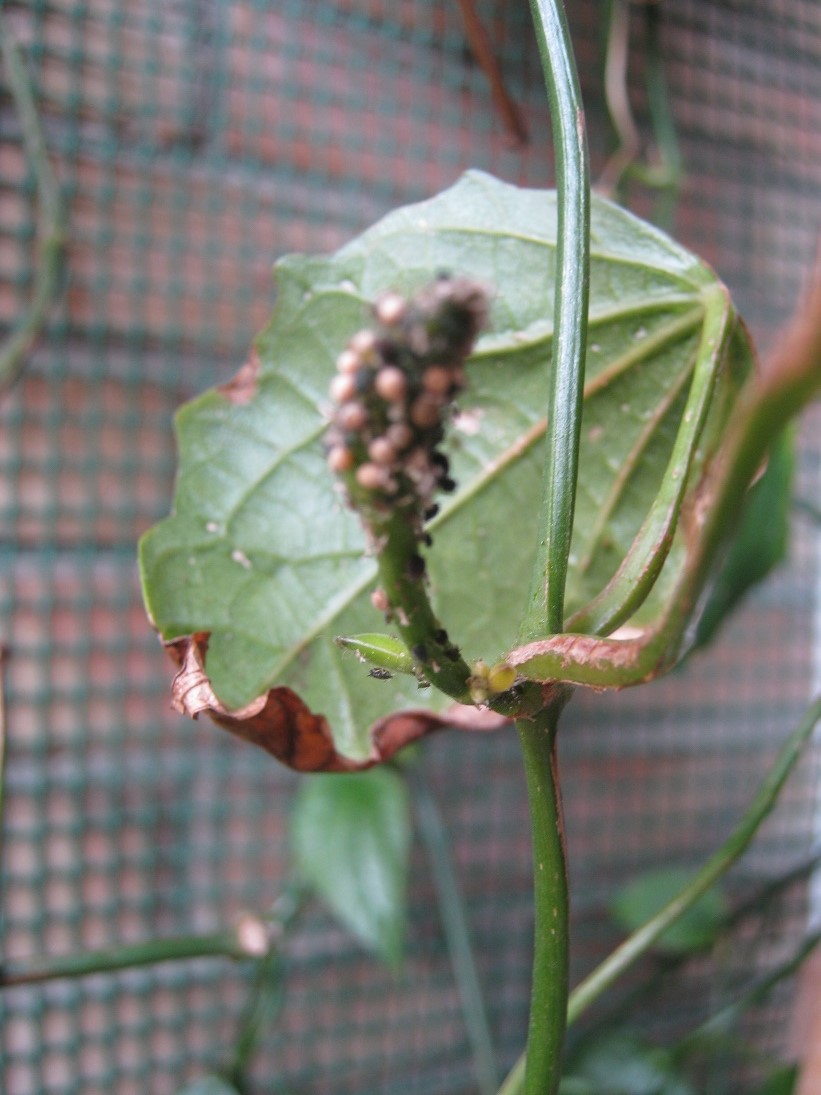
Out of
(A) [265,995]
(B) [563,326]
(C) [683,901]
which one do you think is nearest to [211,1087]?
(A) [265,995]

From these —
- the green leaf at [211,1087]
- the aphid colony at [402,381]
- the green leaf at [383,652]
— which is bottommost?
the green leaf at [211,1087]

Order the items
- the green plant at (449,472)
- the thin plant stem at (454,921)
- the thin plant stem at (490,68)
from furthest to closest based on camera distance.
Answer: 1. the thin plant stem at (454,921)
2. the thin plant stem at (490,68)
3. the green plant at (449,472)

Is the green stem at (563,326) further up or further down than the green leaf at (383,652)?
further up

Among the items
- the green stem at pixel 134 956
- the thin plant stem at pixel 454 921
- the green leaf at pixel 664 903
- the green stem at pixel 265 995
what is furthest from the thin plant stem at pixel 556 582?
the green leaf at pixel 664 903

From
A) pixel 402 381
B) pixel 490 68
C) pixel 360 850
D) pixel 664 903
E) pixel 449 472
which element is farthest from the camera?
A: pixel 664 903

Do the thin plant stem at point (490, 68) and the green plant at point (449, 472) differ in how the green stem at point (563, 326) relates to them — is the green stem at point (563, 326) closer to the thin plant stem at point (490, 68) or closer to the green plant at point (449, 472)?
the green plant at point (449, 472)

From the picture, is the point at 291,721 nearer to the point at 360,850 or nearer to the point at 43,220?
the point at 360,850
